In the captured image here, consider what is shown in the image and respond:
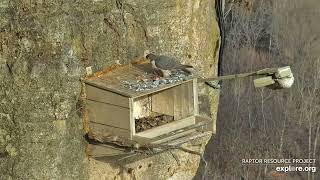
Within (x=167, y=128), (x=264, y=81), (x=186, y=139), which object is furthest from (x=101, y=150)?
(x=264, y=81)

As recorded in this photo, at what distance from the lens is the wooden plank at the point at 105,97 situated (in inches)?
144

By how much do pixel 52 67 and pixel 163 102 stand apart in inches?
35.0

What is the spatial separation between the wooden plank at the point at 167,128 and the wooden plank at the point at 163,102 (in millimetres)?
210

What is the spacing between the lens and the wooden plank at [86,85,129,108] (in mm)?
3662

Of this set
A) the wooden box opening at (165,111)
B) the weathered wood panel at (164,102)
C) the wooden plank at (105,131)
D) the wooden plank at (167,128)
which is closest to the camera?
the wooden plank at (105,131)

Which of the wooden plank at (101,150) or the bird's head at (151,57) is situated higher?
the bird's head at (151,57)

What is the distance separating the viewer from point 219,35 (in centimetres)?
545

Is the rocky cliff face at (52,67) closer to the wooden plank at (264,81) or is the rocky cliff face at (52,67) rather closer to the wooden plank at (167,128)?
the wooden plank at (167,128)

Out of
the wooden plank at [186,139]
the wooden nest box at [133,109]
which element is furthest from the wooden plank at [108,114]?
the wooden plank at [186,139]

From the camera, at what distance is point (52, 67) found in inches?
151

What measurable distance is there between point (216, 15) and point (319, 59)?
7.41 m

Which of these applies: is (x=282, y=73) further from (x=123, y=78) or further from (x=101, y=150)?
(x=101, y=150)

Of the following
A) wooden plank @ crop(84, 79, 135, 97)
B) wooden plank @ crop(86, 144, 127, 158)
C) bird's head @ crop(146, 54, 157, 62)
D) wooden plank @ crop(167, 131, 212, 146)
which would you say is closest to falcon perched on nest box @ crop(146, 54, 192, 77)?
bird's head @ crop(146, 54, 157, 62)

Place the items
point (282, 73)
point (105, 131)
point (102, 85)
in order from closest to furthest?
point (282, 73) → point (102, 85) → point (105, 131)
